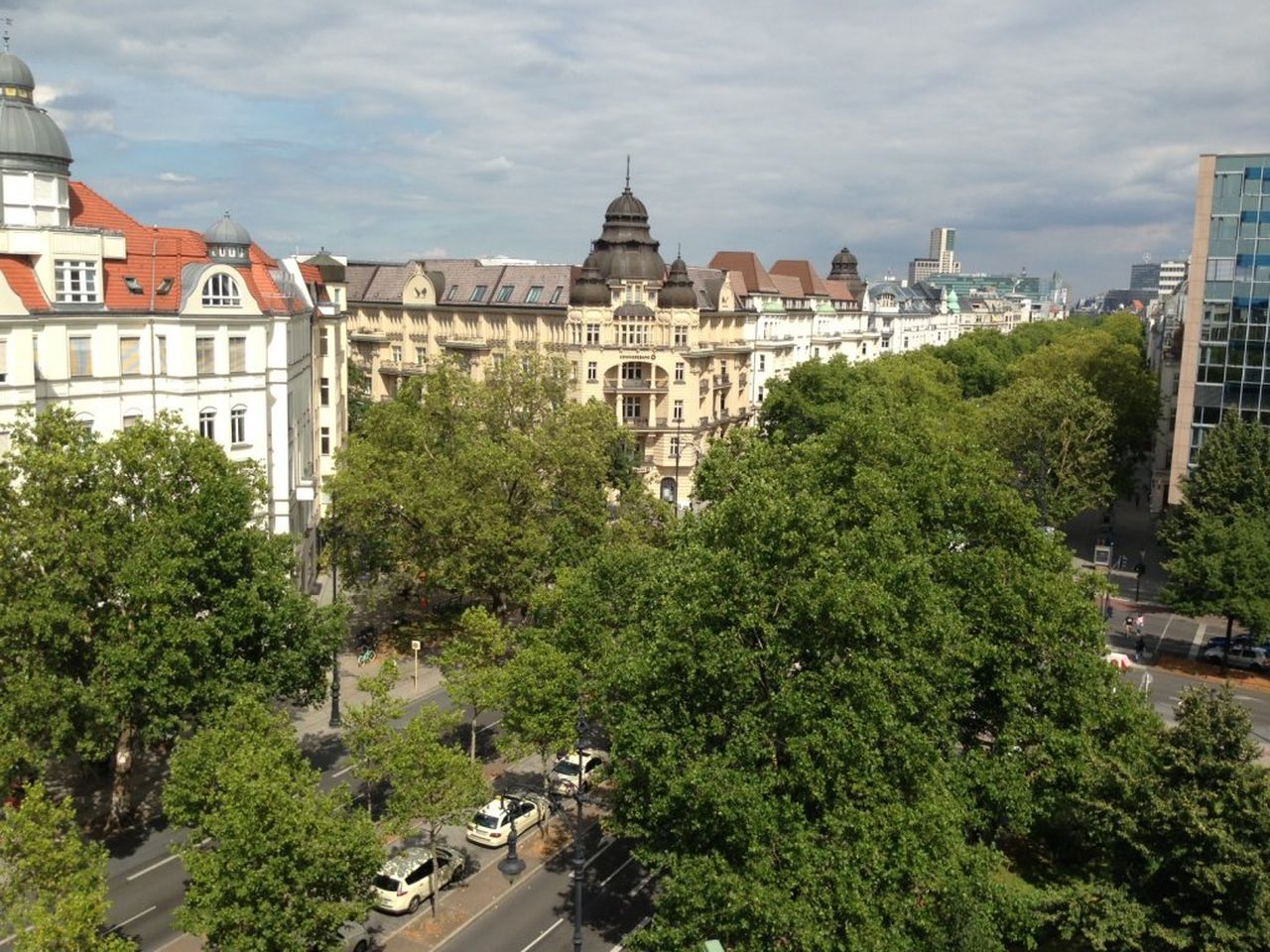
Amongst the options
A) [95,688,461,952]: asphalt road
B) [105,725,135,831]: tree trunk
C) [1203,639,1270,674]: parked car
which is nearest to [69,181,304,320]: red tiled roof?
[105,725,135,831]: tree trunk

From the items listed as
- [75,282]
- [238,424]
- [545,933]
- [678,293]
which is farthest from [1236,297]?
[75,282]

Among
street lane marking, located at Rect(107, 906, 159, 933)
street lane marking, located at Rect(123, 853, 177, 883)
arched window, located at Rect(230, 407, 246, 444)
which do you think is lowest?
street lane marking, located at Rect(123, 853, 177, 883)

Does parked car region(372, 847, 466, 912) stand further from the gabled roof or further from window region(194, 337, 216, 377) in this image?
the gabled roof

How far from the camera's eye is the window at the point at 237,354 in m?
49.7

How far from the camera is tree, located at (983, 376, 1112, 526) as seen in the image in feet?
247

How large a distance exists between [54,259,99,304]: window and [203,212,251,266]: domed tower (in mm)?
7419

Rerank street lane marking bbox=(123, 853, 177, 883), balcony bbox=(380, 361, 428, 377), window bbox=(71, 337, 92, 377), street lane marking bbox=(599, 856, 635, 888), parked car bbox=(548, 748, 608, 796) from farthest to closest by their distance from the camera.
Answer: balcony bbox=(380, 361, 428, 377), window bbox=(71, 337, 92, 377), parked car bbox=(548, 748, 608, 796), street lane marking bbox=(599, 856, 635, 888), street lane marking bbox=(123, 853, 177, 883)

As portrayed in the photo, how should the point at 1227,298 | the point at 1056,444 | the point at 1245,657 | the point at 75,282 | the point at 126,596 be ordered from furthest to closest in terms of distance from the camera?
1. the point at 1056,444
2. the point at 1227,298
3. the point at 1245,657
4. the point at 75,282
5. the point at 126,596

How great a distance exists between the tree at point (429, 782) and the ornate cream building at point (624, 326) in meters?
47.4

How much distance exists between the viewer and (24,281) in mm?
42000

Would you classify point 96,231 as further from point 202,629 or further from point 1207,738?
point 1207,738

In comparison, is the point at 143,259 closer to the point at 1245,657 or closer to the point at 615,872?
the point at 615,872

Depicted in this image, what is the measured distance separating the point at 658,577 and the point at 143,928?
59.1 ft

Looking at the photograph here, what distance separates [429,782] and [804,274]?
108679mm
